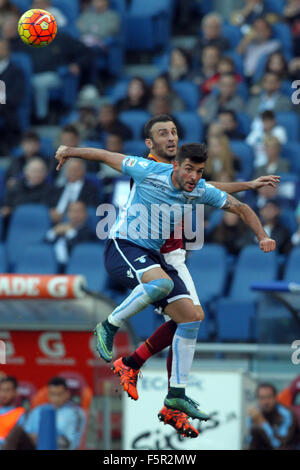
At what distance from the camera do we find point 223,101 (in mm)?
15477

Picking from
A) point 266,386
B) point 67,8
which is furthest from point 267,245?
point 67,8

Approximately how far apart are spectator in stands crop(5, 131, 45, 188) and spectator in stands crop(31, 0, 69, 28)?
2.64 meters

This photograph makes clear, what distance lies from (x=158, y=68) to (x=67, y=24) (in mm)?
1649

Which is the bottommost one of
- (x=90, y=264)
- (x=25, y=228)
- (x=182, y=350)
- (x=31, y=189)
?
(x=182, y=350)

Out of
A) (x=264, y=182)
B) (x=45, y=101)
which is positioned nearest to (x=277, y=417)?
(x=264, y=182)

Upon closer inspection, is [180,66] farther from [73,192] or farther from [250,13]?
[73,192]

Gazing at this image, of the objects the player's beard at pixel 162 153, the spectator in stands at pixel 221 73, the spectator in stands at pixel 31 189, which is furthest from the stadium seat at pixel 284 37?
the player's beard at pixel 162 153

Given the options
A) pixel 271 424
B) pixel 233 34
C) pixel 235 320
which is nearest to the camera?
pixel 271 424

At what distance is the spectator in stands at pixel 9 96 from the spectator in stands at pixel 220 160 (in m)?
3.40

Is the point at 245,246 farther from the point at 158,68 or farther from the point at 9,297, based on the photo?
the point at 158,68

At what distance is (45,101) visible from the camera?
672 inches

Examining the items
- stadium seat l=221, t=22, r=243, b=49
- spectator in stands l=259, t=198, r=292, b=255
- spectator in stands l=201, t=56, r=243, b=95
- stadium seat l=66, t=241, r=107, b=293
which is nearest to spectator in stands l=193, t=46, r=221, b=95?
spectator in stands l=201, t=56, r=243, b=95

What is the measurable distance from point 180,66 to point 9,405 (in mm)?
6422

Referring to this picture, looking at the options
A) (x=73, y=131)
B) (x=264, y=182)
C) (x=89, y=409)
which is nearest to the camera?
(x=264, y=182)
